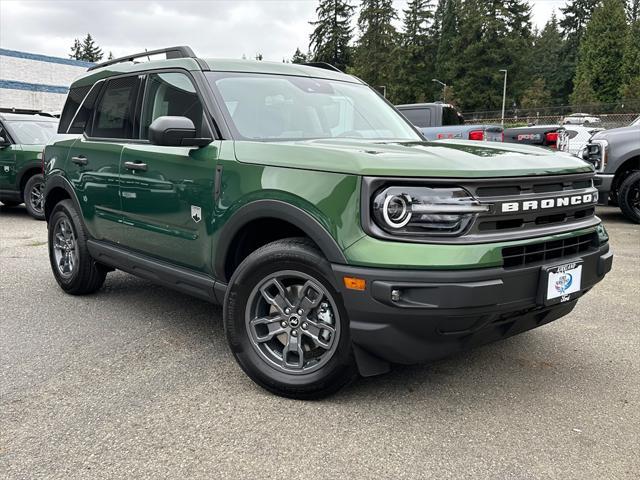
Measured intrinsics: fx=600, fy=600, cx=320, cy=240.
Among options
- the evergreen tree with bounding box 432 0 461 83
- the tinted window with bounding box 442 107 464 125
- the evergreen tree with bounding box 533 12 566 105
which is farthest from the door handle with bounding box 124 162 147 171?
the evergreen tree with bounding box 533 12 566 105

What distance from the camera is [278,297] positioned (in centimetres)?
314

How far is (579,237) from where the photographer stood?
309 cm

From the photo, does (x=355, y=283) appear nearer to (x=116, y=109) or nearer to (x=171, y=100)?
(x=171, y=100)

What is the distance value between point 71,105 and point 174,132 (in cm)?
235

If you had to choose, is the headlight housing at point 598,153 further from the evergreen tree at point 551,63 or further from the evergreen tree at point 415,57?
the evergreen tree at point 551,63

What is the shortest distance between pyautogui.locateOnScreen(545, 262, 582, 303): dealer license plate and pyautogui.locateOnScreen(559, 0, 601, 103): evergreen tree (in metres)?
96.5

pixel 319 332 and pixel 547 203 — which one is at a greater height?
pixel 547 203

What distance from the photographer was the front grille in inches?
106

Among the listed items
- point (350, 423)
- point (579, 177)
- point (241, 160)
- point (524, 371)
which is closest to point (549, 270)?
point (579, 177)

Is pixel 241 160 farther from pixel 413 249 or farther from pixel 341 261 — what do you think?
pixel 413 249

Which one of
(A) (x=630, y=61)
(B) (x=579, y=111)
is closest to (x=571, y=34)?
(A) (x=630, y=61)

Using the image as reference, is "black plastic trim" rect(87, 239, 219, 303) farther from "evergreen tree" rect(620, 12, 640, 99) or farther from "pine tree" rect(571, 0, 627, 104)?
"pine tree" rect(571, 0, 627, 104)

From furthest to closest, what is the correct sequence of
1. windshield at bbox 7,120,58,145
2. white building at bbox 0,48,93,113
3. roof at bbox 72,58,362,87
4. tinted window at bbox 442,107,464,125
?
white building at bbox 0,48,93,113, tinted window at bbox 442,107,464,125, windshield at bbox 7,120,58,145, roof at bbox 72,58,362,87

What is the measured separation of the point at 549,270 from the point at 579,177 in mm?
691
